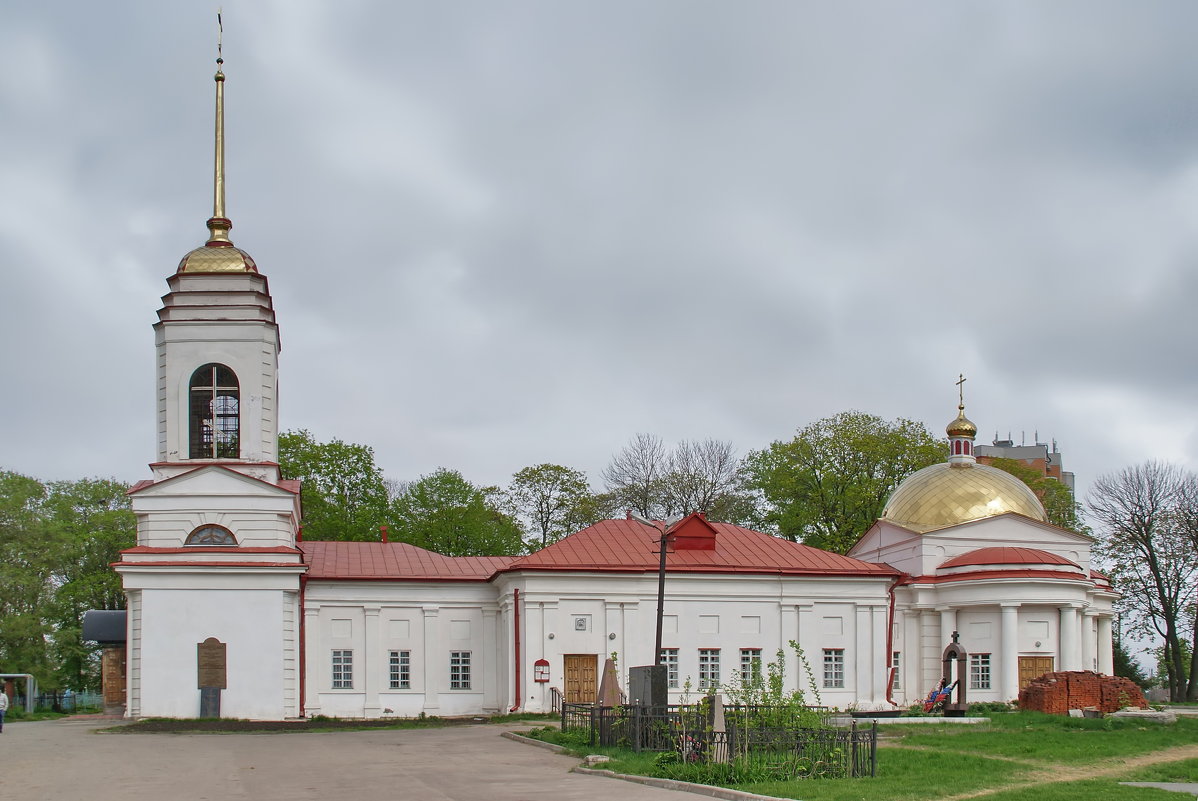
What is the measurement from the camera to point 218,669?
110 feet

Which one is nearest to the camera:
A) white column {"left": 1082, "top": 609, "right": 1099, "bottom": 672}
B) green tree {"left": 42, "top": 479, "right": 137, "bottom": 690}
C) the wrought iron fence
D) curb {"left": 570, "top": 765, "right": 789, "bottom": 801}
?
curb {"left": 570, "top": 765, "right": 789, "bottom": 801}

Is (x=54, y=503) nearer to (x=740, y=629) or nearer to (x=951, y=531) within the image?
(x=740, y=629)

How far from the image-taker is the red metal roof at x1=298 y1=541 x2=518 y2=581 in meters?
37.5

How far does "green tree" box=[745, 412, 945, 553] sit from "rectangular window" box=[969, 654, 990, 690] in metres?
17.5

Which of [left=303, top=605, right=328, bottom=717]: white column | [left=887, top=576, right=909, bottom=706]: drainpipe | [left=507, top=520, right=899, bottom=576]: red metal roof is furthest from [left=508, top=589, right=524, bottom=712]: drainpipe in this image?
[left=887, top=576, right=909, bottom=706]: drainpipe

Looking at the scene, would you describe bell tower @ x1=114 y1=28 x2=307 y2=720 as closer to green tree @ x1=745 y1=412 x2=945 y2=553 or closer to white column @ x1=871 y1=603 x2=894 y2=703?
white column @ x1=871 y1=603 x2=894 y2=703

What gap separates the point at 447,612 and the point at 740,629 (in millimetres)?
8452

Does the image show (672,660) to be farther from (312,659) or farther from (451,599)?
(312,659)

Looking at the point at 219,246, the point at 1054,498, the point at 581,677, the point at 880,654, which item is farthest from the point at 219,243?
the point at 1054,498

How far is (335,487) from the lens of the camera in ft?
189

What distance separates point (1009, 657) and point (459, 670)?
627 inches

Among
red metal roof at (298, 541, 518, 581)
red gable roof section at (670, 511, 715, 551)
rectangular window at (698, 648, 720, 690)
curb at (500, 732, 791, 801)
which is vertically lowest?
rectangular window at (698, 648, 720, 690)

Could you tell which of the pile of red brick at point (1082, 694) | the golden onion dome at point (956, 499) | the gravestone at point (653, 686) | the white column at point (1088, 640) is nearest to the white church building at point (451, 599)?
the white column at point (1088, 640)

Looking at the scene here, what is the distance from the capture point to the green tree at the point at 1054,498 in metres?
59.1
